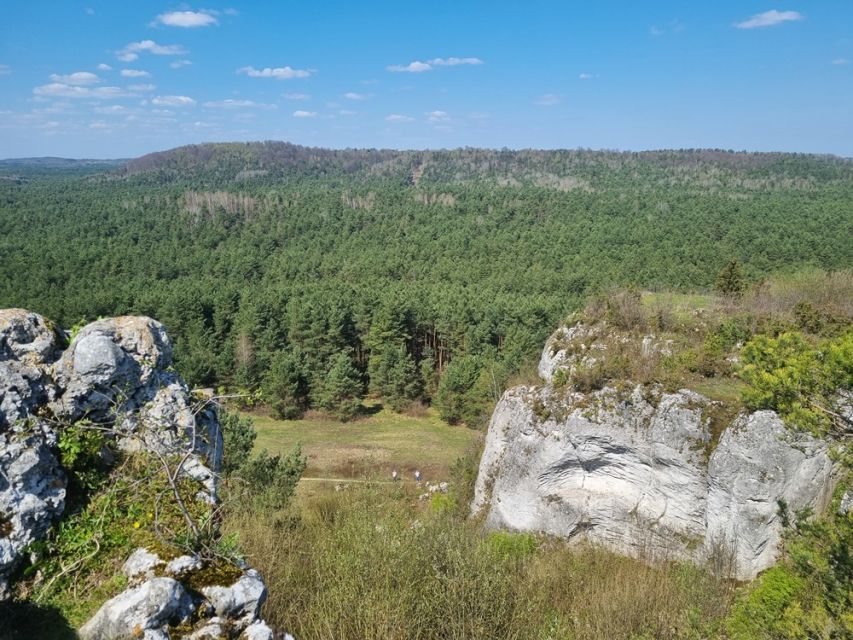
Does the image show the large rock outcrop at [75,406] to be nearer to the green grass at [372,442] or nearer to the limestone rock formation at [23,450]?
the limestone rock formation at [23,450]

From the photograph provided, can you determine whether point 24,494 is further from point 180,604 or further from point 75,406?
point 180,604

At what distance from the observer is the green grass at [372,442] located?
30.3 metres

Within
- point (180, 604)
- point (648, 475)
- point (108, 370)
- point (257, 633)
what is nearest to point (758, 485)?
point (648, 475)

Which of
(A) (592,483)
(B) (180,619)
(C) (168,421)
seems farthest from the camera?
(A) (592,483)

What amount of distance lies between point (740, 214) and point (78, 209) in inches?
5452

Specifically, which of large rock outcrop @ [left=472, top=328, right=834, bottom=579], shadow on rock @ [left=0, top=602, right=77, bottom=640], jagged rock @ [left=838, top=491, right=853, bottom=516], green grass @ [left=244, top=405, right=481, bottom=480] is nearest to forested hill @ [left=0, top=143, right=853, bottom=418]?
green grass @ [left=244, top=405, right=481, bottom=480]

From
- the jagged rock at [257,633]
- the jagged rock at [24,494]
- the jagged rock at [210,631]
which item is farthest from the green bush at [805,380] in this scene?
the jagged rock at [24,494]

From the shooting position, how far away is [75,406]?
5.60 meters

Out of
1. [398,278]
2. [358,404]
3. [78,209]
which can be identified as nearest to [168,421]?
[358,404]

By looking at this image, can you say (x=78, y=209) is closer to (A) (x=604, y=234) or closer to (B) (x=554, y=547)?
(A) (x=604, y=234)

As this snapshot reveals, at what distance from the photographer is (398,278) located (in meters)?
71.5

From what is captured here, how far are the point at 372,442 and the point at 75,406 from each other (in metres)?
31.0

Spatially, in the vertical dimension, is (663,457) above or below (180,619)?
below

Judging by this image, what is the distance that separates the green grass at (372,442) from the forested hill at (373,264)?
2770 mm
